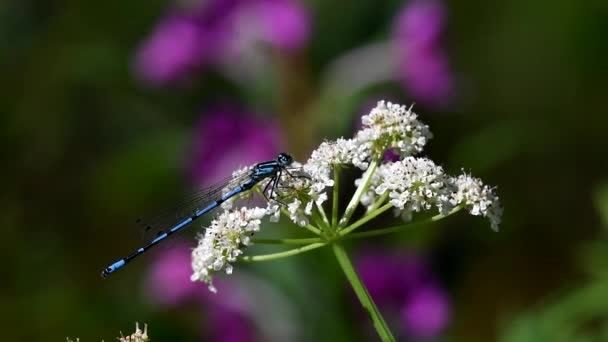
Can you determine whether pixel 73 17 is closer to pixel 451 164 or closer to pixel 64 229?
pixel 64 229

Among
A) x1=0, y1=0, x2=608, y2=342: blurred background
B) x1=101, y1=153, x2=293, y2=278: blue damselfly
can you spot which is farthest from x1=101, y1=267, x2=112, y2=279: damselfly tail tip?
x1=0, y1=0, x2=608, y2=342: blurred background

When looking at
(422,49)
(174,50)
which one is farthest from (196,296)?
(422,49)

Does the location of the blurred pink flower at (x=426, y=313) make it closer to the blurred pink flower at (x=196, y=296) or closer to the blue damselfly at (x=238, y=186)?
the blurred pink flower at (x=196, y=296)

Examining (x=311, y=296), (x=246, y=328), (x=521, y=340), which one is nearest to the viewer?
(x=521, y=340)

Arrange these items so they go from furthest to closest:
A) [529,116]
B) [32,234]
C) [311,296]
Answer: [529,116]
[32,234]
[311,296]

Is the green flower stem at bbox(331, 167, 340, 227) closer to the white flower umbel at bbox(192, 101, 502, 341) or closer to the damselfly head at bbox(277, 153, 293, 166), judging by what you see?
the white flower umbel at bbox(192, 101, 502, 341)

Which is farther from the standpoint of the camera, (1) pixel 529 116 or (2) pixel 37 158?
(1) pixel 529 116

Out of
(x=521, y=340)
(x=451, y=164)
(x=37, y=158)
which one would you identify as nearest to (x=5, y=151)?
(x=37, y=158)

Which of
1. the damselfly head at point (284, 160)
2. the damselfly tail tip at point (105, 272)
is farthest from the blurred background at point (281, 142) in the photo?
the damselfly tail tip at point (105, 272)
